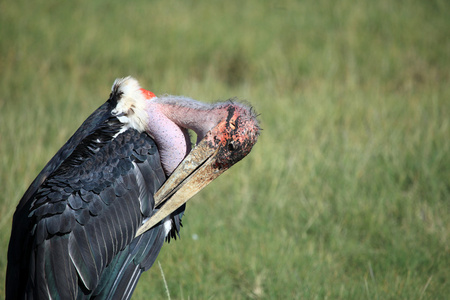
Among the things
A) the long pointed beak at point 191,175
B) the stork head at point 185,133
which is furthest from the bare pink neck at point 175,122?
the long pointed beak at point 191,175

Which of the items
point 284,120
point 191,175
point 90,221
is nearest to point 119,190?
point 90,221

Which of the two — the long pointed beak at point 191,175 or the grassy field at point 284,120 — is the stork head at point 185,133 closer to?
the long pointed beak at point 191,175

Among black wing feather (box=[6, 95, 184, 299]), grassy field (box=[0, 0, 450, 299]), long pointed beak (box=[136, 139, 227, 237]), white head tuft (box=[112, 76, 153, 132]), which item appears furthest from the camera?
grassy field (box=[0, 0, 450, 299])

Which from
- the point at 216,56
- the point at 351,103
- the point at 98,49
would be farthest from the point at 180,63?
the point at 351,103

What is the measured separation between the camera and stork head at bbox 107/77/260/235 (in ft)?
7.63

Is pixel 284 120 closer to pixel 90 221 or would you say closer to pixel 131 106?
pixel 131 106

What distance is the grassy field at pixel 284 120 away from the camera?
3.16m

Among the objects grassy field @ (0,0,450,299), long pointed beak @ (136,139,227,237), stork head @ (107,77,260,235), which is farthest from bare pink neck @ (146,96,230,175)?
grassy field @ (0,0,450,299)

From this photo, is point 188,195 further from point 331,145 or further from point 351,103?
point 351,103

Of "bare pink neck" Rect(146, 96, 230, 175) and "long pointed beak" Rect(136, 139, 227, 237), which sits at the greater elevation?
"bare pink neck" Rect(146, 96, 230, 175)

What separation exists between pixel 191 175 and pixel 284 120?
2381mm

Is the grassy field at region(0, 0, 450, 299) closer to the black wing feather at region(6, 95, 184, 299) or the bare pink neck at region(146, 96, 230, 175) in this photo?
the black wing feather at region(6, 95, 184, 299)

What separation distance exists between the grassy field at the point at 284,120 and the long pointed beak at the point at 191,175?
0.75 m

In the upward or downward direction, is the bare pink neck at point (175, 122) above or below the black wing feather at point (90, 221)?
above
